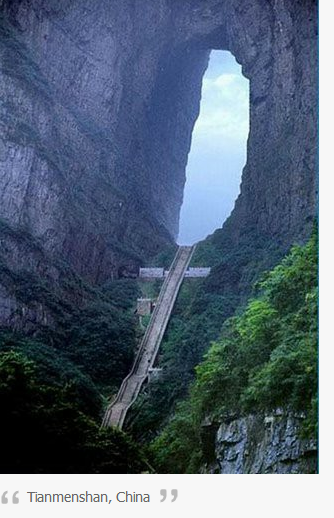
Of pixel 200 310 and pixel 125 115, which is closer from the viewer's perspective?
pixel 200 310

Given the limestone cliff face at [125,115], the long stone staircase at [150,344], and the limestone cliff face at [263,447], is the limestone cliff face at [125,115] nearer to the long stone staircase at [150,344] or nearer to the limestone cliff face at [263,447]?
the long stone staircase at [150,344]

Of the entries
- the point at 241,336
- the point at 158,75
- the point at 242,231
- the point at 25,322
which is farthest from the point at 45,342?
the point at 158,75

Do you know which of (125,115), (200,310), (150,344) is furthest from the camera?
(125,115)

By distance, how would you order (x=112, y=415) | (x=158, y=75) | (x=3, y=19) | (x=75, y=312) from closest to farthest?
(x=112, y=415) → (x=75, y=312) → (x=3, y=19) → (x=158, y=75)

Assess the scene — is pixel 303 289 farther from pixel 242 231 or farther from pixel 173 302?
pixel 242 231
